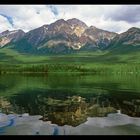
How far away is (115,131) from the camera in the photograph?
1395 centimetres

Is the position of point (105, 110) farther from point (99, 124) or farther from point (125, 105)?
point (99, 124)

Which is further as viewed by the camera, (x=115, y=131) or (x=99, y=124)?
(x=99, y=124)

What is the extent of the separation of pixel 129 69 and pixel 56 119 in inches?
6865

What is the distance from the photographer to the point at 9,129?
13922 millimetres

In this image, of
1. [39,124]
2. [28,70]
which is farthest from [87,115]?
[28,70]

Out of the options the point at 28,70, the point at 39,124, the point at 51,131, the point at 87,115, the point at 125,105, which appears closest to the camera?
the point at 51,131

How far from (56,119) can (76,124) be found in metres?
2.13
